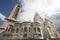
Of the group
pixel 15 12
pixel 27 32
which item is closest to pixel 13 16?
pixel 15 12

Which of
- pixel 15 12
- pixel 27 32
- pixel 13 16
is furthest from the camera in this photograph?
pixel 15 12

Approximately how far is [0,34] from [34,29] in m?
15.5

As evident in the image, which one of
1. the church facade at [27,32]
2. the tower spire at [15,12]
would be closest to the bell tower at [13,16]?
the tower spire at [15,12]

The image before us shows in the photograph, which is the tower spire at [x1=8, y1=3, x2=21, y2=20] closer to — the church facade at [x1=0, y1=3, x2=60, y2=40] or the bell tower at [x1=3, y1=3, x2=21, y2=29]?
the bell tower at [x1=3, y1=3, x2=21, y2=29]

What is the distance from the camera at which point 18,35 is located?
137 ft

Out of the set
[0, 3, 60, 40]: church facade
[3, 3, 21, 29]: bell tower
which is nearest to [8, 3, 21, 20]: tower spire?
[3, 3, 21, 29]: bell tower

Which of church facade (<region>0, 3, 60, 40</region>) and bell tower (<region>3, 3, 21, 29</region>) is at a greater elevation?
bell tower (<region>3, 3, 21, 29</region>)

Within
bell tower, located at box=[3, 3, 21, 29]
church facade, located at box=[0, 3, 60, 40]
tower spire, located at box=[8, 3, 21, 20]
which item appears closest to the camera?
church facade, located at box=[0, 3, 60, 40]

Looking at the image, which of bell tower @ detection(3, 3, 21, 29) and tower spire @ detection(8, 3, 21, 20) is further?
tower spire @ detection(8, 3, 21, 20)

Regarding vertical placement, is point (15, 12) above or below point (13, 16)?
above

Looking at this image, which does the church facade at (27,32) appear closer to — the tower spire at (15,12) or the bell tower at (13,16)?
the bell tower at (13,16)

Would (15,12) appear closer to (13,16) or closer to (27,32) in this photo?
(13,16)

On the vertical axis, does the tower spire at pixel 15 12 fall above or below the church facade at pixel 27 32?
above

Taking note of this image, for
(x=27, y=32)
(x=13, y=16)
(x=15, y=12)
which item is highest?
(x=15, y=12)
